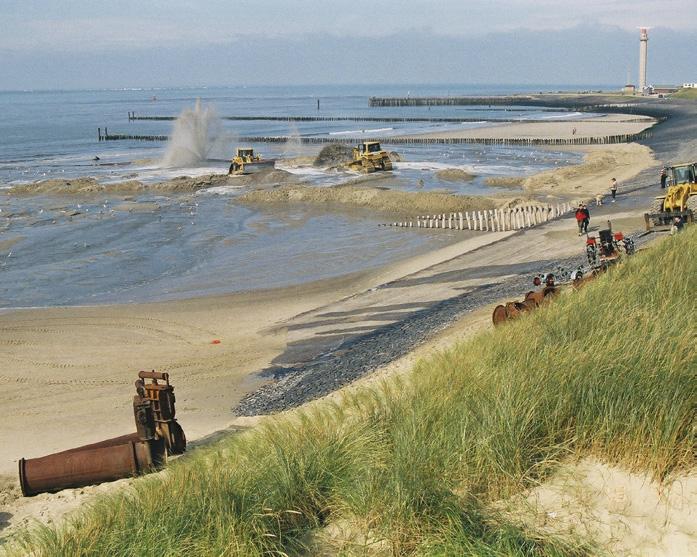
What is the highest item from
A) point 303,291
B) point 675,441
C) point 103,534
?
point 675,441

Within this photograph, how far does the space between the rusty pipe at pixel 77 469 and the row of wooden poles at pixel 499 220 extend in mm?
22148

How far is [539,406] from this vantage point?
20.5ft

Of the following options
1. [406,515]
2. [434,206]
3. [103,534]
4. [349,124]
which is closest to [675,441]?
[406,515]

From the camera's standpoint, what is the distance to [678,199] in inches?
862

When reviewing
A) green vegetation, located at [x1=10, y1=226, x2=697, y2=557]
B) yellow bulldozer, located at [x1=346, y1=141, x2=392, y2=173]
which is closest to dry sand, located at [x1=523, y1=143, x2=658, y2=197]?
yellow bulldozer, located at [x1=346, y1=141, x2=392, y2=173]

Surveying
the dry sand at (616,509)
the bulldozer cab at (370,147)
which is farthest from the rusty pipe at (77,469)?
the bulldozer cab at (370,147)

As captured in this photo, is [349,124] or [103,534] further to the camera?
[349,124]

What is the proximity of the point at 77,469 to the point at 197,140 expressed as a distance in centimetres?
6301

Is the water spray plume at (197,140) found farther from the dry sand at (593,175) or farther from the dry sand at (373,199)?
the dry sand at (593,175)

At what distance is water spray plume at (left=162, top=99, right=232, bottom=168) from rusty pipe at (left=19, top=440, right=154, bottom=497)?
56827 millimetres

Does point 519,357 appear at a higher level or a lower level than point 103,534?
higher

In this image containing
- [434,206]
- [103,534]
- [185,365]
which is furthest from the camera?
[434,206]

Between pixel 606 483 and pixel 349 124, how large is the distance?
10975cm

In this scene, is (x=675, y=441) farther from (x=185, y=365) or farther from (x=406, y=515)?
(x=185, y=365)
